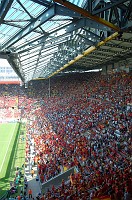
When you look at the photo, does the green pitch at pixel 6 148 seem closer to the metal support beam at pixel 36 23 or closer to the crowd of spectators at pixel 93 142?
the crowd of spectators at pixel 93 142

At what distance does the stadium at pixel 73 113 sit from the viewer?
21.0 ft

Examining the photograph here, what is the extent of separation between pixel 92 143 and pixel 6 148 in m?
10.2

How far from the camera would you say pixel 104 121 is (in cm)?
1775

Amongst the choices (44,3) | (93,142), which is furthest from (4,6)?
(93,142)

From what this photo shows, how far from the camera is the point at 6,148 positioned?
73.2 feet

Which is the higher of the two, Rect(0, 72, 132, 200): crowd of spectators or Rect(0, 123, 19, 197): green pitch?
Rect(0, 72, 132, 200): crowd of spectators

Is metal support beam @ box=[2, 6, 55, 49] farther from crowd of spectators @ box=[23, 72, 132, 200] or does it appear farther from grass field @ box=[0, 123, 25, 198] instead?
grass field @ box=[0, 123, 25, 198]

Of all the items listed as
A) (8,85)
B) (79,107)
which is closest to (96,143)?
(79,107)

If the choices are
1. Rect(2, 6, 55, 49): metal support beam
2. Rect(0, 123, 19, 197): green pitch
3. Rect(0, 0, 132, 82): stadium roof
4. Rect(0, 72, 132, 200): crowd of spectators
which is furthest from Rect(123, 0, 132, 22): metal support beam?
Rect(0, 123, 19, 197): green pitch

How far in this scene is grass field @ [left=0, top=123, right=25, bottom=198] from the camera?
15595mm

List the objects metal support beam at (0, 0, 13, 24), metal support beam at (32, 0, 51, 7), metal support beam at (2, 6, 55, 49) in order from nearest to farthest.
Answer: metal support beam at (0, 0, 13, 24)
metal support beam at (32, 0, 51, 7)
metal support beam at (2, 6, 55, 49)

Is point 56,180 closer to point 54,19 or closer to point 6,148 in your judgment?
point 54,19

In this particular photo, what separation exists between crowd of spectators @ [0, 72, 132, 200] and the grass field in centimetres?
152

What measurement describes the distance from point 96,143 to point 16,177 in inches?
213
